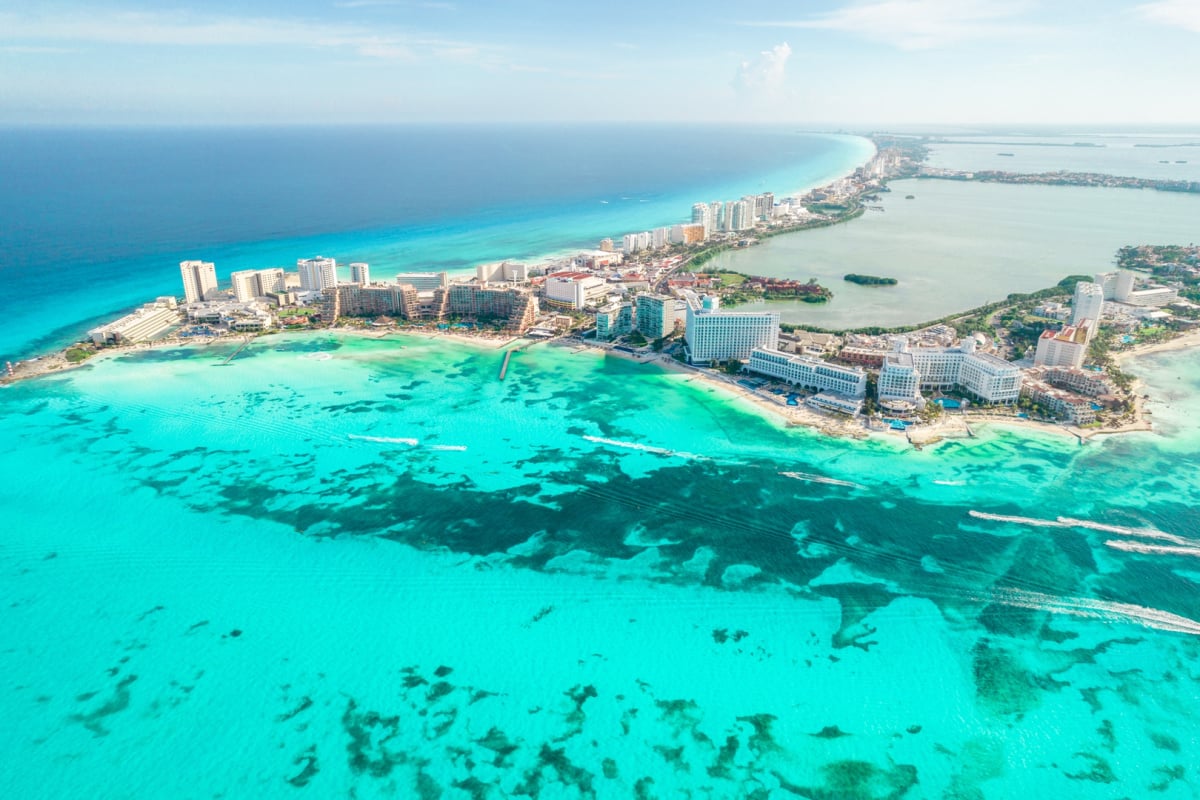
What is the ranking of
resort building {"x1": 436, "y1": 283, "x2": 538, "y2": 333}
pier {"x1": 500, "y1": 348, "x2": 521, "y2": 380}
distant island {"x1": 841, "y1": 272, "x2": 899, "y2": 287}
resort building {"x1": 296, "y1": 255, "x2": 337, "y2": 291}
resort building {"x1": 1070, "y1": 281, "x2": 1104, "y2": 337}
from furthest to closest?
1. distant island {"x1": 841, "y1": 272, "x2": 899, "y2": 287}
2. resort building {"x1": 296, "y1": 255, "x2": 337, "y2": 291}
3. resort building {"x1": 436, "y1": 283, "x2": 538, "y2": 333}
4. resort building {"x1": 1070, "y1": 281, "x2": 1104, "y2": 337}
5. pier {"x1": 500, "y1": 348, "x2": 521, "y2": 380}

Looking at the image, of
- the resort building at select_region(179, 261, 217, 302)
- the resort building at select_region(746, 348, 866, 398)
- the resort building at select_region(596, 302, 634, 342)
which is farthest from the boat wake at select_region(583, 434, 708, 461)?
the resort building at select_region(179, 261, 217, 302)

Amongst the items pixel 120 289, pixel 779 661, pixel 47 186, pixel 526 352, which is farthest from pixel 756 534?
pixel 47 186

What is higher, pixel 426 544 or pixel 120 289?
pixel 120 289

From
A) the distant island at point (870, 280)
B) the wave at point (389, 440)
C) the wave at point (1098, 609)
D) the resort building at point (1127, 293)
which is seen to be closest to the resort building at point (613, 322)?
the wave at point (389, 440)

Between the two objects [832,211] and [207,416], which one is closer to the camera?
[207,416]

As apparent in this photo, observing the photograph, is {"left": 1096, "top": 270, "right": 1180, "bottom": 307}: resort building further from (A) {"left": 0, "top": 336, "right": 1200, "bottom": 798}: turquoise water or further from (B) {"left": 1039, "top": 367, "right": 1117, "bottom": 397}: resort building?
(A) {"left": 0, "top": 336, "right": 1200, "bottom": 798}: turquoise water

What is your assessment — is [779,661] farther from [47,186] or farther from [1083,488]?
[47,186]
